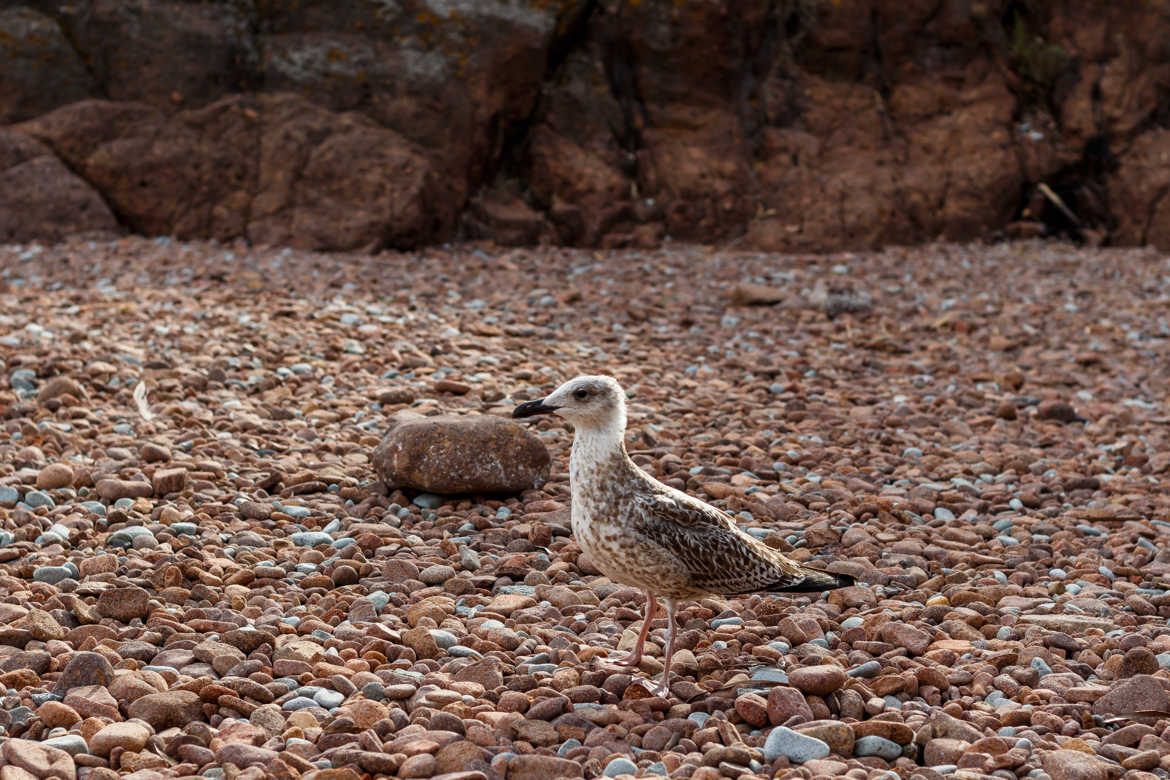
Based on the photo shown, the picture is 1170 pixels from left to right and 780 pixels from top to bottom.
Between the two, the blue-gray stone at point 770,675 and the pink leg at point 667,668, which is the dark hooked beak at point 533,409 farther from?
the blue-gray stone at point 770,675

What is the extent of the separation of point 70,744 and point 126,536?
1.88m

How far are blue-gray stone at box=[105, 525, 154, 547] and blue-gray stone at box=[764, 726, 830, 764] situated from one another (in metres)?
3.16

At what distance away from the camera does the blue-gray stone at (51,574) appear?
471cm

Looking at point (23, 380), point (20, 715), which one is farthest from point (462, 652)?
point (23, 380)

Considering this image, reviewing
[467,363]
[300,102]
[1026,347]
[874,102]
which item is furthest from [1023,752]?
[874,102]

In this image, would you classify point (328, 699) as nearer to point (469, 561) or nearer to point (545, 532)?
point (469, 561)

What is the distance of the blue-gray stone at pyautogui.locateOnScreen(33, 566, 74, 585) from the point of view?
471 cm

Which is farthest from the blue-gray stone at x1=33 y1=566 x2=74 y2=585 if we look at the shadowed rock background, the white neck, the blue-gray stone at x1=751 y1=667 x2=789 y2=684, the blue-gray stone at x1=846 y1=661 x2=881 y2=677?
the shadowed rock background

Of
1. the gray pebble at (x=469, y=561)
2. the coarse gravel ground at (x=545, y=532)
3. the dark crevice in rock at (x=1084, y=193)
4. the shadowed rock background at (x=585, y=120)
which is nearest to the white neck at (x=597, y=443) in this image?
the coarse gravel ground at (x=545, y=532)

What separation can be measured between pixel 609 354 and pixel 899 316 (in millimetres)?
3432

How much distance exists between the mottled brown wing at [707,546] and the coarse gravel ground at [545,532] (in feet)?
1.01

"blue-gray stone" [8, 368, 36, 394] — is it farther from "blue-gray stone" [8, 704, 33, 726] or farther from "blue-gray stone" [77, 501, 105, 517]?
"blue-gray stone" [8, 704, 33, 726]

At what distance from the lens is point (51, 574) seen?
4723mm

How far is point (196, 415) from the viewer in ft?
22.4
